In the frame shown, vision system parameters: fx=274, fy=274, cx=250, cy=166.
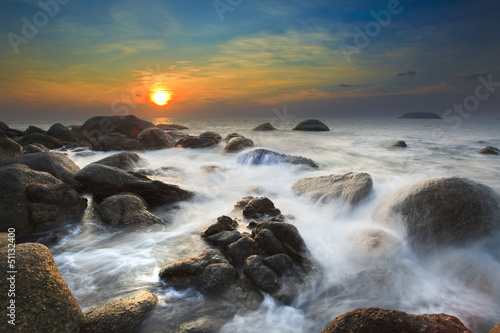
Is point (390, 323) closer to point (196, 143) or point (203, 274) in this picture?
point (203, 274)

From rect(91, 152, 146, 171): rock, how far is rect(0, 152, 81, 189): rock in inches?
82.2

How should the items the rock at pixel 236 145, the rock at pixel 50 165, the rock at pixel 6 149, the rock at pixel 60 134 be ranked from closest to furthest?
the rock at pixel 50 165
the rock at pixel 6 149
the rock at pixel 236 145
the rock at pixel 60 134

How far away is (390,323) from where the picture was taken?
271cm

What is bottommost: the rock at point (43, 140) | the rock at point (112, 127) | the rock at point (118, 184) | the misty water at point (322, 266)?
the misty water at point (322, 266)

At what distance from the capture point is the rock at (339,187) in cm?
680

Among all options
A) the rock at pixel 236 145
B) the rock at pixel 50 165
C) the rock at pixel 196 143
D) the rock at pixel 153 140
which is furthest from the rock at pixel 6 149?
the rock at pixel 196 143

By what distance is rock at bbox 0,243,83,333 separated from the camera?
2.62 meters

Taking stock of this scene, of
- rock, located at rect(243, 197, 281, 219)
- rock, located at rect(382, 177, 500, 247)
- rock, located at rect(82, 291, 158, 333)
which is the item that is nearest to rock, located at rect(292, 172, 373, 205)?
rock, located at rect(382, 177, 500, 247)

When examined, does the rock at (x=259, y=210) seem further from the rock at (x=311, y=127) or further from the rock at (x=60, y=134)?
the rock at (x=311, y=127)

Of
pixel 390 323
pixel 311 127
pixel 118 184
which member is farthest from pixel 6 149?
pixel 311 127

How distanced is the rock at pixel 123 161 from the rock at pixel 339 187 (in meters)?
6.53

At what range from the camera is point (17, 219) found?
5516 millimetres

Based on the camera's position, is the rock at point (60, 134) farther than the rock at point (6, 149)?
Yes

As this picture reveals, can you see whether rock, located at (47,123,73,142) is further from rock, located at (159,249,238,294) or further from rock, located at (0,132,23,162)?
rock, located at (159,249,238,294)
